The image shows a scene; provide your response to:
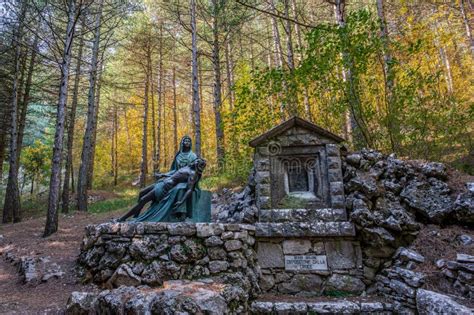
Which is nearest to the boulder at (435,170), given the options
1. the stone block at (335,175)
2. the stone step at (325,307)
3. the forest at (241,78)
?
the forest at (241,78)

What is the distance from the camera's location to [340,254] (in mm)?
4594

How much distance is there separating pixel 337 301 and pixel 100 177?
19.2 metres

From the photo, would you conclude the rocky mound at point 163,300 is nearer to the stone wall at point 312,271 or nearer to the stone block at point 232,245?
the stone block at point 232,245

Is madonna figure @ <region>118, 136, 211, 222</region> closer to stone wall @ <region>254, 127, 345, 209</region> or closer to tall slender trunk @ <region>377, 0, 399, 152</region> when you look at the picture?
stone wall @ <region>254, 127, 345, 209</region>

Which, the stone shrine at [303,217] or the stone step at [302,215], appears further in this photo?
the stone step at [302,215]

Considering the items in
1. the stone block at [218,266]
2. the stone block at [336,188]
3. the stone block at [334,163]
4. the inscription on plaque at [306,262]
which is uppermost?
the stone block at [334,163]

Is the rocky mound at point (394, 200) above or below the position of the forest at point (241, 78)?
below

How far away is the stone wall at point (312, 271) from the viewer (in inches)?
177

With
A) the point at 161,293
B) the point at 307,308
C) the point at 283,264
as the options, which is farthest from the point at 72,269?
the point at 307,308

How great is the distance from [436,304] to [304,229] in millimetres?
1834

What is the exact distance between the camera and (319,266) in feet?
15.1

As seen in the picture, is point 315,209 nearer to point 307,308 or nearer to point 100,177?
point 307,308

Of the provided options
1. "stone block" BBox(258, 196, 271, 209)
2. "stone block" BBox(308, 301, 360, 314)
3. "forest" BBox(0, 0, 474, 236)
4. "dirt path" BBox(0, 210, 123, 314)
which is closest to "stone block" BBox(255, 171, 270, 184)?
"stone block" BBox(258, 196, 271, 209)

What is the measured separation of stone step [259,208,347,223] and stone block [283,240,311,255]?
1.12ft
